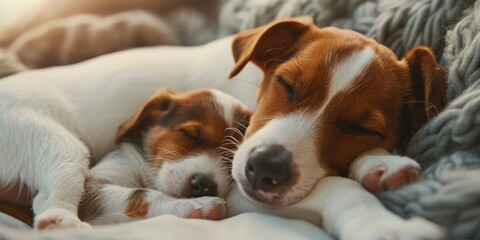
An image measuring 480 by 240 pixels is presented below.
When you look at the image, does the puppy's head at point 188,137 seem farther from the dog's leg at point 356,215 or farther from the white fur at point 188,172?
the dog's leg at point 356,215

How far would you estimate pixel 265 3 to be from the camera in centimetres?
251

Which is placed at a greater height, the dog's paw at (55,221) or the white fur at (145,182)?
the dog's paw at (55,221)

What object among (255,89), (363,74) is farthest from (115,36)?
(363,74)

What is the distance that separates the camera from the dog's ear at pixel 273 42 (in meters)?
1.87

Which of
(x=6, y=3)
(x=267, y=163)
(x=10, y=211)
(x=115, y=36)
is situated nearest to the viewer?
(x=267, y=163)

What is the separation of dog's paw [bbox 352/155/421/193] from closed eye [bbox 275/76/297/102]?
27cm

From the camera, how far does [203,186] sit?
1.77m

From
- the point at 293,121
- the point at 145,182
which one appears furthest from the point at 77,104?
the point at 293,121

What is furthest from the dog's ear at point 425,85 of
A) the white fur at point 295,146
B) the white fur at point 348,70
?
the white fur at point 295,146

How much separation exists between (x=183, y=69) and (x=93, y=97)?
0.40 meters

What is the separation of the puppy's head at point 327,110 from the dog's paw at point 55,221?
46 cm

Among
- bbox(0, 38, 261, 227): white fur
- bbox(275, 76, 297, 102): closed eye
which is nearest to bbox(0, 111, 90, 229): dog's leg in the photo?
bbox(0, 38, 261, 227): white fur

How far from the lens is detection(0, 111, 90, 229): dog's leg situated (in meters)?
1.73

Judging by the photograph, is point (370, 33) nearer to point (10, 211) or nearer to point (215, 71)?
point (215, 71)
